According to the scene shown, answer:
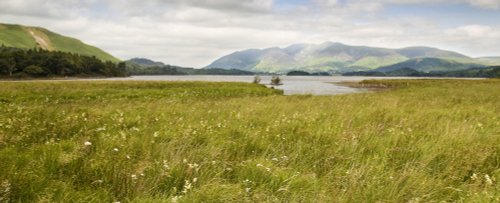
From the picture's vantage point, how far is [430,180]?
16.2ft

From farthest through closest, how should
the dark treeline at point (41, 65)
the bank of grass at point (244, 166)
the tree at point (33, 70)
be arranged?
1. the tree at point (33, 70)
2. the dark treeline at point (41, 65)
3. the bank of grass at point (244, 166)

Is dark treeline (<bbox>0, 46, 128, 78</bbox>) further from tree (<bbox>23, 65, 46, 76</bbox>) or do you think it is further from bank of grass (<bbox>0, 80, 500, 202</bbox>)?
bank of grass (<bbox>0, 80, 500, 202</bbox>)

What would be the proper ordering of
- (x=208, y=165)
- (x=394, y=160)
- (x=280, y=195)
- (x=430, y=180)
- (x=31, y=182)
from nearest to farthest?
1. (x=31, y=182)
2. (x=280, y=195)
3. (x=430, y=180)
4. (x=208, y=165)
5. (x=394, y=160)

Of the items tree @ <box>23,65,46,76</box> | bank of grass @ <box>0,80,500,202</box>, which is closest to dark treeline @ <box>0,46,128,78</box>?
tree @ <box>23,65,46,76</box>

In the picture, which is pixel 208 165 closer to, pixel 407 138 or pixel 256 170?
pixel 256 170

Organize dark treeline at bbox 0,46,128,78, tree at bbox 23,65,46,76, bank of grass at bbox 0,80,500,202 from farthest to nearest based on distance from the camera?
tree at bbox 23,65,46,76, dark treeline at bbox 0,46,128,78, bank of grass at bbox 0,80,500,202

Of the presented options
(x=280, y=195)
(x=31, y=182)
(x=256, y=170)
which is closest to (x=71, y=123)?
(x=31, y=182)

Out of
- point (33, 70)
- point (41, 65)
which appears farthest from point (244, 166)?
point (41, 65)

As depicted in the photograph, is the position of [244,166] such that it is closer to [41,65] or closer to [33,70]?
[33,70]

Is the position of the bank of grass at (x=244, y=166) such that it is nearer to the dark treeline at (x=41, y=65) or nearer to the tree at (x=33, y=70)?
the tree at (x=33, y=70)

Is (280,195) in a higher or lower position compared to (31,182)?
lower

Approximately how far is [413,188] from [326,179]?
1152 mm

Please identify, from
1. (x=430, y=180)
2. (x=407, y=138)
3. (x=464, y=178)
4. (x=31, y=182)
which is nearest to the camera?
(x=31, y=182)

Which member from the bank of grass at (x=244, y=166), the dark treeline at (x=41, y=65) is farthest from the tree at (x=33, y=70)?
the bank of grass at (x=244, y=166)
